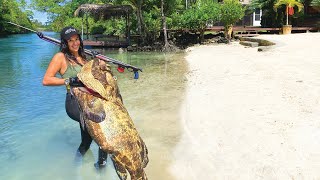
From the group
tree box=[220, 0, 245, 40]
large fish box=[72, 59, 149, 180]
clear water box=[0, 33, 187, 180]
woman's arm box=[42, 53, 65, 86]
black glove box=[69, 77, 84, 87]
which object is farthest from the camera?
tree box=[220, 0, 245, 40]

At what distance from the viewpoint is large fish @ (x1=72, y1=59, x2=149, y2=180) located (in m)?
3.68

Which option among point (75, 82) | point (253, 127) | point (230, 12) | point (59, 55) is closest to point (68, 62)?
point (59, 55)

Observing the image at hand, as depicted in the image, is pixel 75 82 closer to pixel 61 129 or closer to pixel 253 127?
pixel 253 127

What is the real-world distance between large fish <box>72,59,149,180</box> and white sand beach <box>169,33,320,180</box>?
1439 millimetres

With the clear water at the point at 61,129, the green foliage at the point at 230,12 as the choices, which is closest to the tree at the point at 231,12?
the green foliage at the point at 230,12

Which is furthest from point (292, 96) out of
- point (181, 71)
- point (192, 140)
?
point (181, 71)

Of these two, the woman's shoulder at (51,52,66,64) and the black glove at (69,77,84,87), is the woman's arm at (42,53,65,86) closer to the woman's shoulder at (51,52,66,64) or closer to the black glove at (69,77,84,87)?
the woman's shoulder at (51,52,66,64)

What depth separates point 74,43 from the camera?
168 inches

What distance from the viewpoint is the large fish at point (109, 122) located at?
3.68 meters

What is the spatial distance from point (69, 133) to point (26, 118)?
2.14m

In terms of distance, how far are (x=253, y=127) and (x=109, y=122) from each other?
3.22 metres

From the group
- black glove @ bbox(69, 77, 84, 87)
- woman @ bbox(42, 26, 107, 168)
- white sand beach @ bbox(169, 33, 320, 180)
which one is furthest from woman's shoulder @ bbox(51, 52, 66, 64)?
white sand beach @ bbox(169, 33, 320, 180)

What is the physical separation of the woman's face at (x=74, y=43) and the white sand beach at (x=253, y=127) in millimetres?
2188

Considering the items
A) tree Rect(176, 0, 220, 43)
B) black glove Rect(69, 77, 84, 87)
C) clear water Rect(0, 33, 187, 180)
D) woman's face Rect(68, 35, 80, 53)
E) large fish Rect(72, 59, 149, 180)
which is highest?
tree Rect(176, 0, 220, 43)
